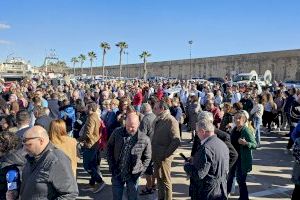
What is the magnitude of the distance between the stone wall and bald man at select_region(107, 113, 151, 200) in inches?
1462

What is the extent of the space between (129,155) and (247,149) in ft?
7.65

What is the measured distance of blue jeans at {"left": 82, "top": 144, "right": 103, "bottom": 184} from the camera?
7.70 m

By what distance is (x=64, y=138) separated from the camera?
17.8 feet

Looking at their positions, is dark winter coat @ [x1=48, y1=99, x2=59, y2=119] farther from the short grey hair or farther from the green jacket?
the short grey hair

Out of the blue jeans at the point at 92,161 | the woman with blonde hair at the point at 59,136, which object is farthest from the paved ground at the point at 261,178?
the woman with blonde hair at the point at 59,136

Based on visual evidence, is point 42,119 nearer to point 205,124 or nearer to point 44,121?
point 44,121

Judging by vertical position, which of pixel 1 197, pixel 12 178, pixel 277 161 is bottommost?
pixel 277 161

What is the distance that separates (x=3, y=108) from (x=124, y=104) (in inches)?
136

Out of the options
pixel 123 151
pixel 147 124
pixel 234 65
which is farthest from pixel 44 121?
pixel 234 65

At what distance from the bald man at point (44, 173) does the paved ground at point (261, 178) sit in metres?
4.02

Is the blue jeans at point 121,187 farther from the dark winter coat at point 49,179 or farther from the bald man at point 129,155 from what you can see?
the dark winter coat at point 49,179

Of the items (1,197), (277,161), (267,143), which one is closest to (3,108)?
(1,197)

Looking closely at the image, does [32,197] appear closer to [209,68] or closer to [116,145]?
[116,145]

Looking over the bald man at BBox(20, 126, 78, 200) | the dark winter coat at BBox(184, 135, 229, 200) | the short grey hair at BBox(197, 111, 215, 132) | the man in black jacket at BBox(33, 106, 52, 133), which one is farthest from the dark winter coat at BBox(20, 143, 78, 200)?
the man in black jacket at BBox(33, 106, 52, 133)
